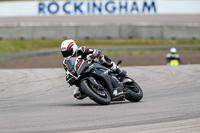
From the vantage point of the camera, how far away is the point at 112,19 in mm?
28734

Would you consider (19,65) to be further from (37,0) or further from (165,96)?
(165,96)

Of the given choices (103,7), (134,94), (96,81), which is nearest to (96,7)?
(103,7)

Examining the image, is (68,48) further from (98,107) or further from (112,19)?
(112,19)

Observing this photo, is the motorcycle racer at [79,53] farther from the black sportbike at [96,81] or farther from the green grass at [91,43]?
the green grass at [91,43]

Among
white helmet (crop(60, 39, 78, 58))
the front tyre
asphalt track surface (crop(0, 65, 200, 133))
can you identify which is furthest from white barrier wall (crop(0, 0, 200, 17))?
the front tyre

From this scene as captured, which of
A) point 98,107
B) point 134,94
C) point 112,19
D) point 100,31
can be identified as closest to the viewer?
point 98,107

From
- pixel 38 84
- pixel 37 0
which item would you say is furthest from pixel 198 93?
pixel 37 0

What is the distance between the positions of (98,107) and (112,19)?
21.7m

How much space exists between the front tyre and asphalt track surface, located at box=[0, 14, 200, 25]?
68.8 ft

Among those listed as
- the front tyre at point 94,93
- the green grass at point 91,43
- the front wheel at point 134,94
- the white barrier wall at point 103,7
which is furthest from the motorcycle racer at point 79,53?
the white barrier wall at point 103,7

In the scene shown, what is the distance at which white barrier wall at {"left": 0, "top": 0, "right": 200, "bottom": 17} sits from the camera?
27656 mm

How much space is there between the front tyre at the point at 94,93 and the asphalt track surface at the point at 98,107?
0.12 meters

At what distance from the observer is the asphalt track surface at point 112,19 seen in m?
28.2

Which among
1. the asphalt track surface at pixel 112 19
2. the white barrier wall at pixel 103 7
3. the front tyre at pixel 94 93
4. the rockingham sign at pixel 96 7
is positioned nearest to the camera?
the front tyre at pixel 94 93
